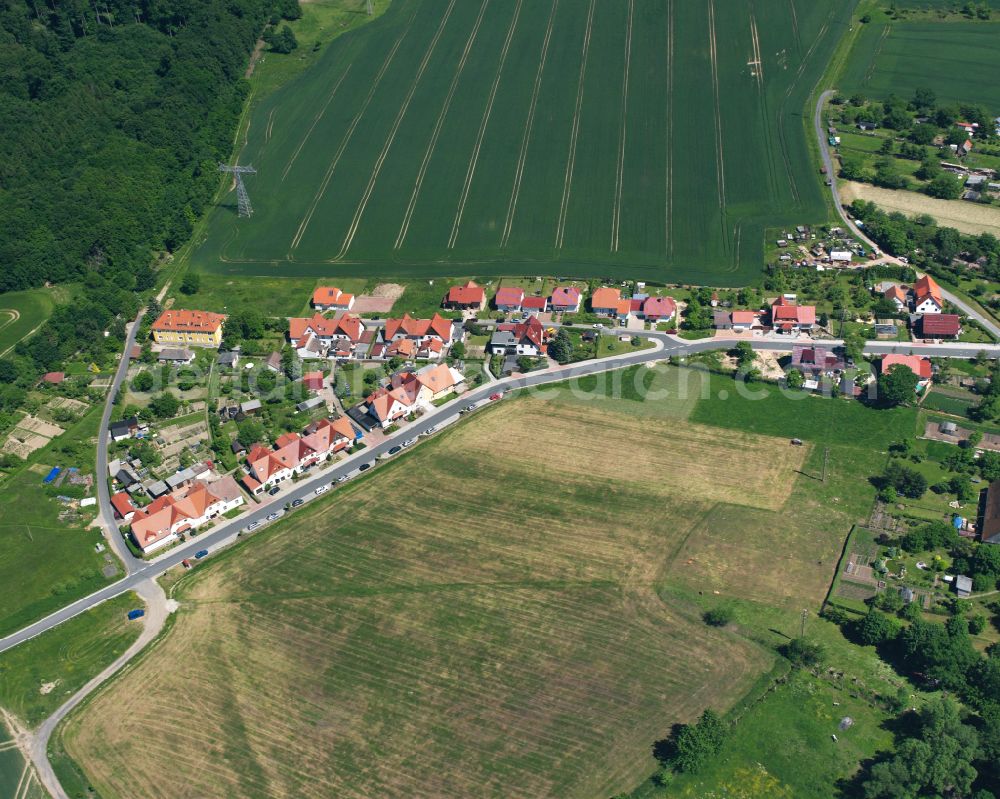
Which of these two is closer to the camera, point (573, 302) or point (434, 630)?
point (434, 630)

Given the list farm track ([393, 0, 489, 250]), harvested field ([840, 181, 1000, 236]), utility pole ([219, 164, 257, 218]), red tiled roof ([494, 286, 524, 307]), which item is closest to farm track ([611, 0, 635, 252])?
red tiled roof ([494, 286, 524, 307])

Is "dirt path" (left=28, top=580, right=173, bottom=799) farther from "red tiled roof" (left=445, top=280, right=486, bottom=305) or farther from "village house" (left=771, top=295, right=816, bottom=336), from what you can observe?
"village house" (left=771, top=295, right=816, bottom=336)

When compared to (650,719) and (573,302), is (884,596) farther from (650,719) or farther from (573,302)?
(573,302)

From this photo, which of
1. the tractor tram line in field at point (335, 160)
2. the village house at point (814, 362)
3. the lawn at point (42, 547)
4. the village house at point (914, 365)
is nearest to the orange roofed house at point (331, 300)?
the tractor tram line in field at point (335, 160)

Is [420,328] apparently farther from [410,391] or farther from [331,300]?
[331,300]

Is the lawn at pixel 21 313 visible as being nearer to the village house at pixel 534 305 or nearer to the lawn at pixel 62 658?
the lawn at pixel 62 658

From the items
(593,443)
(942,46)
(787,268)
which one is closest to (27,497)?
(593,443)
